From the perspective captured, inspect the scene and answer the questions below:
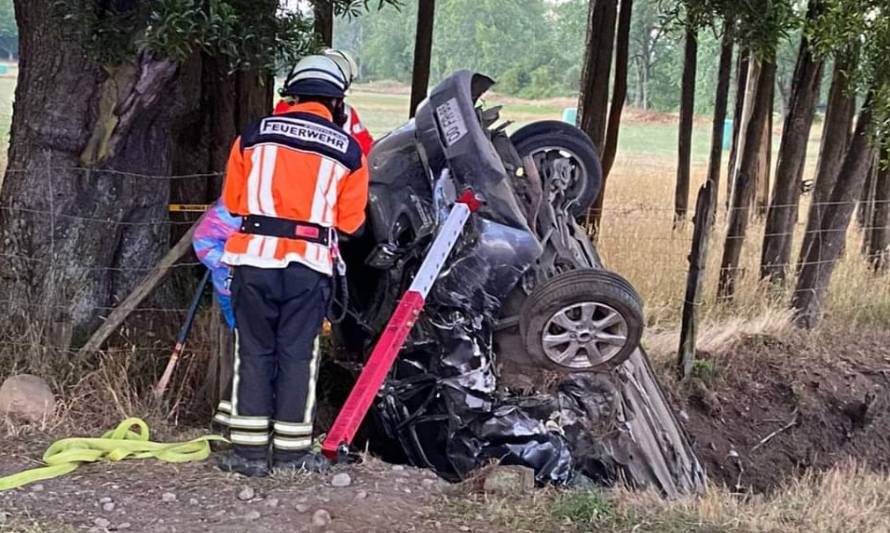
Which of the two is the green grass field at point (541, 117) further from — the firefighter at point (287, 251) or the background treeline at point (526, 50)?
the firefighter at point (287, 251)

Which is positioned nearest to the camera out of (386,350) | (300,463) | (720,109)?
(386,350)

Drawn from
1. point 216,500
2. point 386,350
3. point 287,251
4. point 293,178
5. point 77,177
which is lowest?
point 216,500

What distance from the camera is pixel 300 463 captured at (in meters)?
4.84

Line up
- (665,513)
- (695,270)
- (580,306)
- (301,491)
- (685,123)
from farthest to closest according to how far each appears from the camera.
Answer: (685,123), (695,270), (580,306), (301,491), (665,513)

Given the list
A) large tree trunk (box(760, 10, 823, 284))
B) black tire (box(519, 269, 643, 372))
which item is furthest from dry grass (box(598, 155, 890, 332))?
black tire (box(519, 269, 643, 372))

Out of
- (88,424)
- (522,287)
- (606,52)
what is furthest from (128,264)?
(606,52)

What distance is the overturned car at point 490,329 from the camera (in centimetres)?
504

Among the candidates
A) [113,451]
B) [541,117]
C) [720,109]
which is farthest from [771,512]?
[541,117]

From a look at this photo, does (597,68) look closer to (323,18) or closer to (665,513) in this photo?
(323,18)

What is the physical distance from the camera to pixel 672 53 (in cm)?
3216

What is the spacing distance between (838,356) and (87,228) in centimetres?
619

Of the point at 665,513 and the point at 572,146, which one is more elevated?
the point at 572,146

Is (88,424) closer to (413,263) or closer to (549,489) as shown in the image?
(413,263)

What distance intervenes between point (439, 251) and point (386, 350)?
0.58 metres
